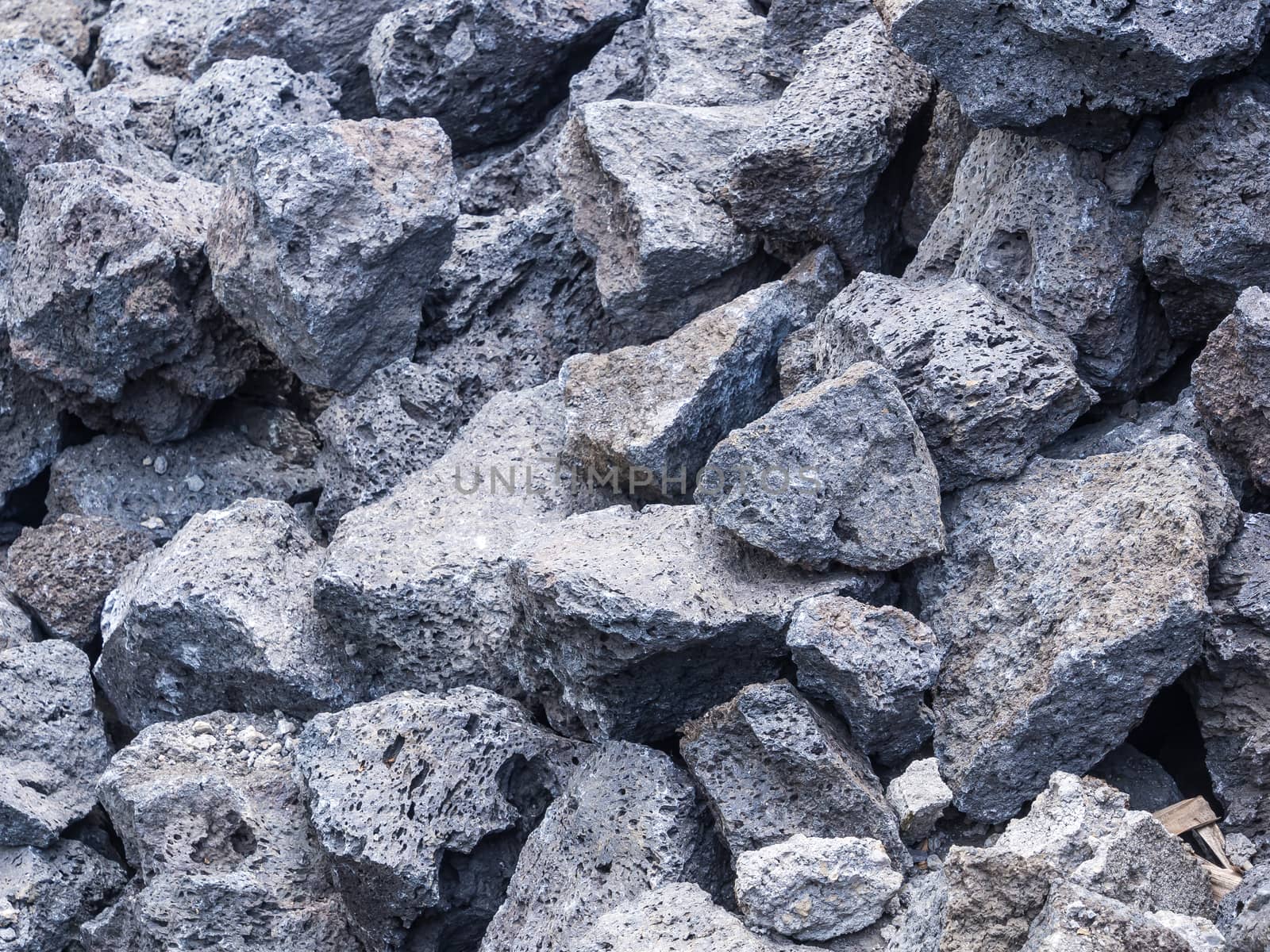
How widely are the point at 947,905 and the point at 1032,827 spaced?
0.96 ft

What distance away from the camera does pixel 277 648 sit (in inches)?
143

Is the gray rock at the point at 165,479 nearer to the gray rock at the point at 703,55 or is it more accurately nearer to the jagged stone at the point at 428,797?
the jagged stone at the point at 428,797

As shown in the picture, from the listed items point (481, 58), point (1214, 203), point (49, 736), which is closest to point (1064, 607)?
point (1214, 203)

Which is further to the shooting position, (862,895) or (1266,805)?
(1266,805)

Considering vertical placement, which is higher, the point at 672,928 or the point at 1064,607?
the point at 1064,607

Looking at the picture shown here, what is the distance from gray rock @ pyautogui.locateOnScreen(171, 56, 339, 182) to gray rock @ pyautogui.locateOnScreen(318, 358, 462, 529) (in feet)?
4.02

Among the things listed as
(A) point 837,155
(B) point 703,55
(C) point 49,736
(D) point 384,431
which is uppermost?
(B) point 703,55

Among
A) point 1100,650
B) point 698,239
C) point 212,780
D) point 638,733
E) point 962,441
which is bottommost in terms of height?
point 212,780

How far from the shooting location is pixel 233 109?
5.04m

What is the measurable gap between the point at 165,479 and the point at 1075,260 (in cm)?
279

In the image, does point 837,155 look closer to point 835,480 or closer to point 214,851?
point 835,480

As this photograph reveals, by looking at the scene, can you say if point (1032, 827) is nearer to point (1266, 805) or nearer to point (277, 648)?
point (1266, 805)

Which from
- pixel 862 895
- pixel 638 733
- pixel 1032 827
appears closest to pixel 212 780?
pixel 638 733

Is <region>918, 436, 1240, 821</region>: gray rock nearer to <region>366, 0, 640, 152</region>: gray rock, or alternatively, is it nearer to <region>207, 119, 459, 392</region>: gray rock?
<region>207, 119, 459, 392</region>: gray rock
